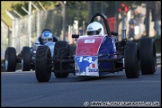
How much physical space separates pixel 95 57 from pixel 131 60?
33.0 inches

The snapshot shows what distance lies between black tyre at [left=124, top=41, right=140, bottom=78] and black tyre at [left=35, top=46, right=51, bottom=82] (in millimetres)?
1812

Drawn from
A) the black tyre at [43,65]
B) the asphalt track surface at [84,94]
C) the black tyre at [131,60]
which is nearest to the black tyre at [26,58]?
the black tyre at [43,65]

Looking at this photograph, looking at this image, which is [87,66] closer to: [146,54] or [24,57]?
[146,54]

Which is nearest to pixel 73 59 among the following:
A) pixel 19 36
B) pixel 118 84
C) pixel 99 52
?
pixel 99 52

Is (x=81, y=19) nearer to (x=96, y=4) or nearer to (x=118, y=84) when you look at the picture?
(x=96, y=4)

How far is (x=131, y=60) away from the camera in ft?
45.5

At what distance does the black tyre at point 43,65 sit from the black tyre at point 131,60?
5.94 feet

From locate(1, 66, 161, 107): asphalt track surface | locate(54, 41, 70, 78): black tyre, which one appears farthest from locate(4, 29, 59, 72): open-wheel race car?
locate(1, 66, 161, 107): asphalt track surface

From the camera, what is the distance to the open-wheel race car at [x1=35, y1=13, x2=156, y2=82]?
13.8 metres

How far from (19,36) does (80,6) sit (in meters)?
4.72

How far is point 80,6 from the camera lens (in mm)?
40344

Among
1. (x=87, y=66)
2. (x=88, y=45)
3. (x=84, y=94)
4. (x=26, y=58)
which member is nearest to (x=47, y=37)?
(x=26, y=58)

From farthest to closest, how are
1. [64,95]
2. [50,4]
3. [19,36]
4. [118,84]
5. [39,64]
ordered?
[50,4] → [19,36] → [39,64] → [118,84] → [64,95]

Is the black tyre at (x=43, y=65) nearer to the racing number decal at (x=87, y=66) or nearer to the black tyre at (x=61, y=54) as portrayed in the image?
the black tyre at (x=61, y=54)
